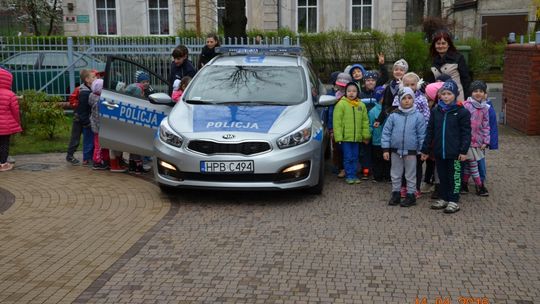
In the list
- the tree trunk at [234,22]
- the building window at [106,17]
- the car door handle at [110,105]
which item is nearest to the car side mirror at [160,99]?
the car door handle at [110,105]

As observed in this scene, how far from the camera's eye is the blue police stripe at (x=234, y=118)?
25.1ft

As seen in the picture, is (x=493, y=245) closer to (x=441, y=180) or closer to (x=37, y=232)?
(x=441, y=180)

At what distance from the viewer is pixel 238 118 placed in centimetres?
786

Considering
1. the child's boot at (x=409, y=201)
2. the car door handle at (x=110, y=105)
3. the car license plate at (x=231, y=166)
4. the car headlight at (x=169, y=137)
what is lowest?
the child's boot at (x=409, y=201)

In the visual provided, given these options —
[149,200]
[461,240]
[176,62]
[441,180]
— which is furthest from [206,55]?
[461,240]

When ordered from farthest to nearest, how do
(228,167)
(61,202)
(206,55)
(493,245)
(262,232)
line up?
(206,55), (61,202), (228,167), (262,232), (493,245)

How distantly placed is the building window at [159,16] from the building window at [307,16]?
5.91 meters

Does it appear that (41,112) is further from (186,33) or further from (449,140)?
(186,33)

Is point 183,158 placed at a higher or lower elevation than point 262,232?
higher

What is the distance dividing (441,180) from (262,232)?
2.27m

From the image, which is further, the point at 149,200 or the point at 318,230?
the point at 149,200

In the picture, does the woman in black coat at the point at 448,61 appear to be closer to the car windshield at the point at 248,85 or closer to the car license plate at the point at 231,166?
the car windshield at the point at 248,85

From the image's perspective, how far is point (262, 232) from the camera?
6652 millimetres

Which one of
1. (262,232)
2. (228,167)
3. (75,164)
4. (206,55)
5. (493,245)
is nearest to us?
(493,245)
